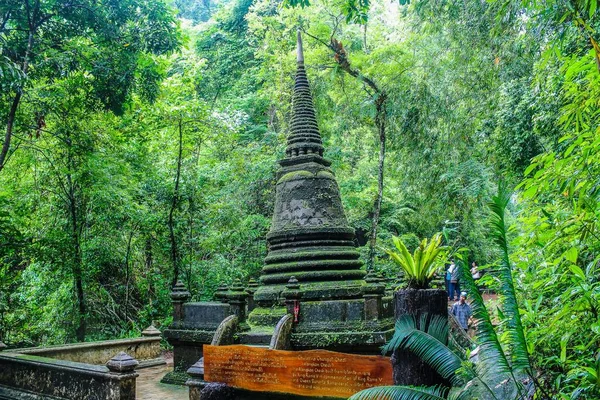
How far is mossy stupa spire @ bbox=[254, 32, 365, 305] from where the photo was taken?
934 cm

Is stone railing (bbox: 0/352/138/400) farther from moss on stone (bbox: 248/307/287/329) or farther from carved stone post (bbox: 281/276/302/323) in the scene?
moss on stone (bbox: 248/307/287/329)

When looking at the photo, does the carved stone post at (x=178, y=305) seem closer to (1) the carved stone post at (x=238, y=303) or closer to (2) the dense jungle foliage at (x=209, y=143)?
(1) the carved stone post at (x=238, y=303)

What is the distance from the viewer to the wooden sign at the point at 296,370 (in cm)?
528

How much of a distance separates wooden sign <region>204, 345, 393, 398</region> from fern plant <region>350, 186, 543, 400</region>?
116 cm

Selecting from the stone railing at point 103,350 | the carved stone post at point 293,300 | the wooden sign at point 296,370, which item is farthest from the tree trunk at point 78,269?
the wooden sign at point 296,370

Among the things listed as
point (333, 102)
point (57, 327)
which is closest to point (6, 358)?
point (57, 327)

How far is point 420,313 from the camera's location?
4059 millimetres

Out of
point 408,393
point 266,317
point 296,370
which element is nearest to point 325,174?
point 266,317

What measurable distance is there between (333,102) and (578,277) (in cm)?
1551

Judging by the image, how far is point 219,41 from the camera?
2734 cm

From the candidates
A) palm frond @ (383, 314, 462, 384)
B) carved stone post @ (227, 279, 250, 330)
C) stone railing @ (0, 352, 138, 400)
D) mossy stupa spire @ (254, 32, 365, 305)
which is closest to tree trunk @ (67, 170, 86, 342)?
stone railing @ (0, 352, 138, 400)

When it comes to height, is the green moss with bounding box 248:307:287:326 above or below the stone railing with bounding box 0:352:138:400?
above

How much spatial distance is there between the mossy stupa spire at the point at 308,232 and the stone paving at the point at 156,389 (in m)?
2.18

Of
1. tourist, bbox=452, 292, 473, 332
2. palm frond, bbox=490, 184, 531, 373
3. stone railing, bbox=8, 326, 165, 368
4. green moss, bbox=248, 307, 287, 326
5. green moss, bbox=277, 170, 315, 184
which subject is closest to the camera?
palm frond, bbox=490, 184, 531, 373
